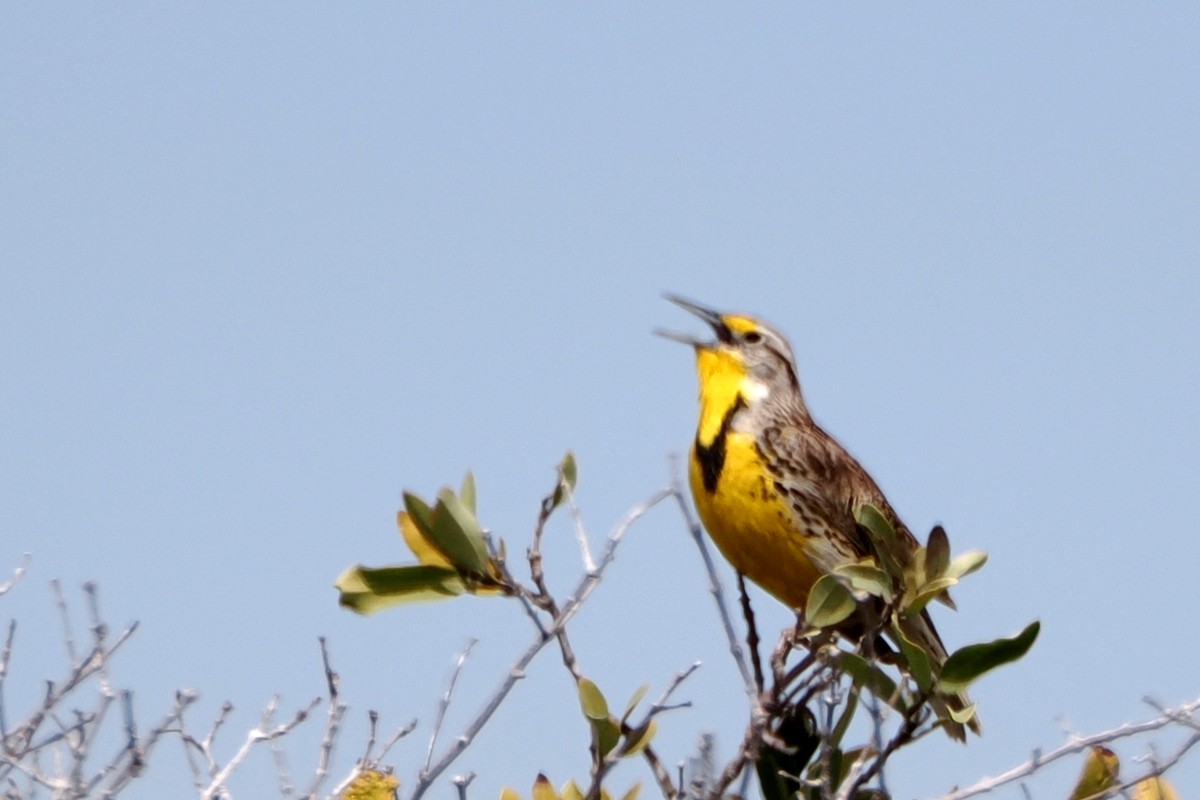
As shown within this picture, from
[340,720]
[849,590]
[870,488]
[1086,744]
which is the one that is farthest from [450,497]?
[870,488]

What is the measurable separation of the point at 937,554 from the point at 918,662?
0.80 feet

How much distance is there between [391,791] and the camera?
357 centimetres

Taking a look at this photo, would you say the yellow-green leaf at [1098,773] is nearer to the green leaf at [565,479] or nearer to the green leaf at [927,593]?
the green leaf at [927,593]

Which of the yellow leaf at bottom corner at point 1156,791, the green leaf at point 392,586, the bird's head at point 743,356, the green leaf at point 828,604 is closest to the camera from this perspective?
the green leaf at point 392,586

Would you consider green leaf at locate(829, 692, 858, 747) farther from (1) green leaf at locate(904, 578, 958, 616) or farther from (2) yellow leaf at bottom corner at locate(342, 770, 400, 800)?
(2) yellow leaf at bottom corner at locate(342, 770, 400, 800)

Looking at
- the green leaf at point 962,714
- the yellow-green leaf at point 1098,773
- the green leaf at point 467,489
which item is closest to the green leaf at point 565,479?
the green leaf at point 467,489

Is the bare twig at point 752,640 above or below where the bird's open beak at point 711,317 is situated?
below

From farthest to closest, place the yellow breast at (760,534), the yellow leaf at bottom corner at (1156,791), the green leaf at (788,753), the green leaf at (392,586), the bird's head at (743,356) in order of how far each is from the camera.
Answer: the bird's head at (743,356), the yellow breast at (760,534), the yellow leaf at bottom corner at (1156,791), the green leaf at (788,753), the green leaf at (392,586)

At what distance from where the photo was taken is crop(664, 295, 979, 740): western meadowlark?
550 cm

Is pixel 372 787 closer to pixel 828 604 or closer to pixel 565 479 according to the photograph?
pixel 565 479

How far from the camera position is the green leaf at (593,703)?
3.57 m

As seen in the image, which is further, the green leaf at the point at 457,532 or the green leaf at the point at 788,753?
the green leaf at the point at 788,753

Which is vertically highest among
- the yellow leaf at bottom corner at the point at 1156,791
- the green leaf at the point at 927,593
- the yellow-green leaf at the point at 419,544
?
the yellow-green leaf at the point at 419,544

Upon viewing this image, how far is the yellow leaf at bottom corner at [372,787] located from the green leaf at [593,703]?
422mm
